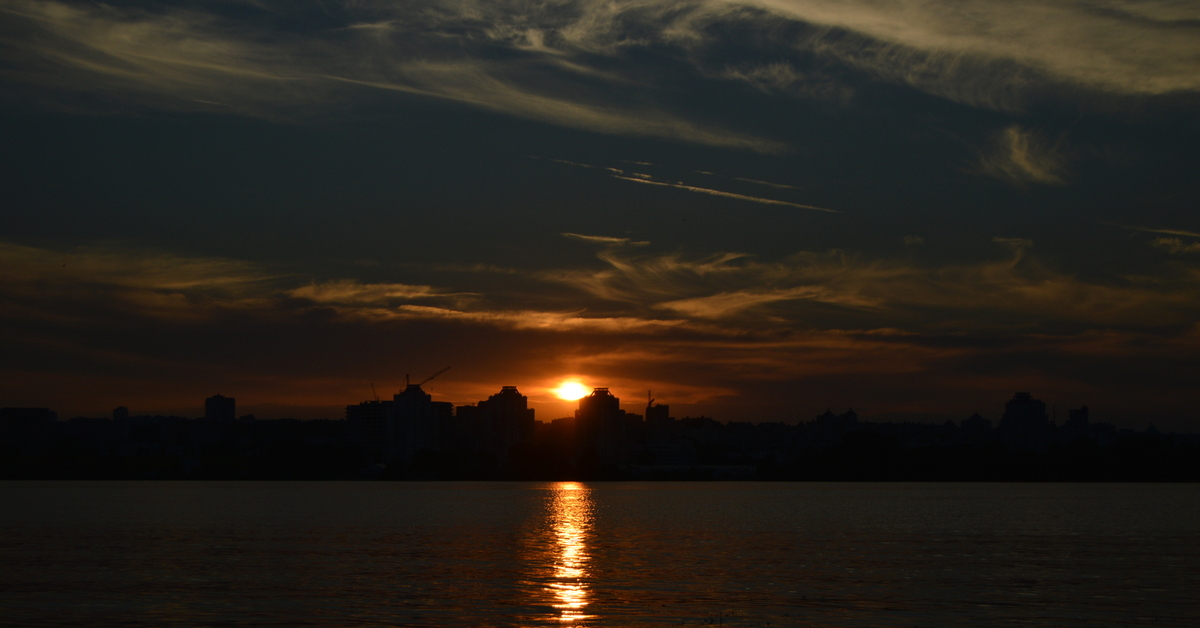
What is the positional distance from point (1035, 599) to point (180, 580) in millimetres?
50052

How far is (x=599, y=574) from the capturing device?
74.9 meters

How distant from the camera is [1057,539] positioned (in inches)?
4434

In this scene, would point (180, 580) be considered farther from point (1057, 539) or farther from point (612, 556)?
point (1057, 539)

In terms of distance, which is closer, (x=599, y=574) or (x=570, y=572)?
(x=599, y=574)

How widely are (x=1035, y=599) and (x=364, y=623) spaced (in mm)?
35424

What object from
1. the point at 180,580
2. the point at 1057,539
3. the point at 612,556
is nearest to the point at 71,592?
the point at 180,580

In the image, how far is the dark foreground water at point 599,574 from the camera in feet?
182

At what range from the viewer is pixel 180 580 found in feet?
233

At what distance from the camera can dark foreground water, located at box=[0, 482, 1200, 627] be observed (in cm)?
5538

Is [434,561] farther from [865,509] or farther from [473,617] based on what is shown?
[865,509]

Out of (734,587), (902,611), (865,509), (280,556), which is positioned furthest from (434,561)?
(865,509)

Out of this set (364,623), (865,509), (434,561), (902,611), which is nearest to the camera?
(364,623)

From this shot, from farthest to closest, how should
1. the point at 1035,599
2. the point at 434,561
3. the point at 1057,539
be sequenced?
1. the point at 1057,539
2. the point at 434,561
3. the point at 1035,599

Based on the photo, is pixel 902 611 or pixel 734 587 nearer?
pixel 902 611
